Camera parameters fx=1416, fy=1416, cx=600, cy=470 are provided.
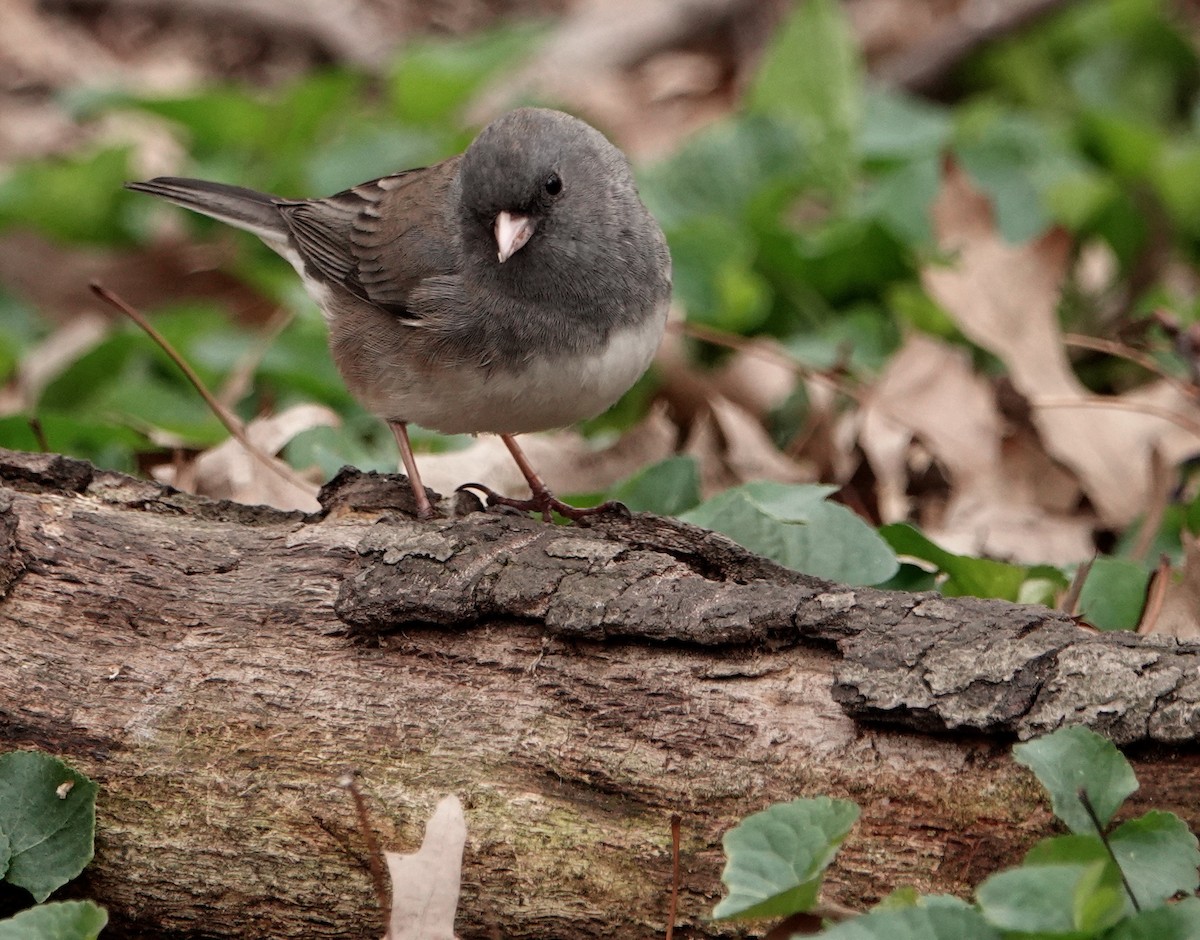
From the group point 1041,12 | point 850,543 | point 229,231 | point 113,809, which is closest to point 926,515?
point 850,543

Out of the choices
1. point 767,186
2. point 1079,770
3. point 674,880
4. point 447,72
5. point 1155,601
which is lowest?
point 674,880

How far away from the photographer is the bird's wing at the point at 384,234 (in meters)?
2.66

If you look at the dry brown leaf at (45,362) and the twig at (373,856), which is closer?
the twig at (373,856)

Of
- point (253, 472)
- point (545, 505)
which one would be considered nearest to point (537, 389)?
point (545, 505)

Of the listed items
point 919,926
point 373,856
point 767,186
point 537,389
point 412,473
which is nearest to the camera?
point 919,926

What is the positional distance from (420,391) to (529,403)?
25cm

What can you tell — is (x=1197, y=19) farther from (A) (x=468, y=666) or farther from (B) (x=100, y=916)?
(B) (x=100, y=916)

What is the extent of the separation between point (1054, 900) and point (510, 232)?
4.78ft

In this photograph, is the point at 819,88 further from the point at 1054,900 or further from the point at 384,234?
the point at 1054,900

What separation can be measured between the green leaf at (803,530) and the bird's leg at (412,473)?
44 centimetres

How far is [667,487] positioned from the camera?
101 inches

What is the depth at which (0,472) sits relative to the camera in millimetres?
2158

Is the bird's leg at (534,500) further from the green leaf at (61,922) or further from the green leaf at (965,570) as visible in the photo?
the green leaf at (61,922)

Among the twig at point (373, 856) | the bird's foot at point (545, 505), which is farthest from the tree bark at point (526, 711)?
the bird's foot at point (545, 505)
